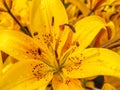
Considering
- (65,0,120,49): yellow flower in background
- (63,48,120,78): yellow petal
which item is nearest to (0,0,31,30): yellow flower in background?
(65,0,120,49): yellow flower in background

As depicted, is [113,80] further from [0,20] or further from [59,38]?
[0,20]

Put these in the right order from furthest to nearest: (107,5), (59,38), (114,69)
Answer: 1. (107,5)
2. (59,38)
3. (114,69)

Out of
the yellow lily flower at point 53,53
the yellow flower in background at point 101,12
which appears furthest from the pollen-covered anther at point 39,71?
the yellow flower in background at point 101,12

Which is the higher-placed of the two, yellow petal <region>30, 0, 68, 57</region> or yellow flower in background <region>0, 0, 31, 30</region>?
yellow flower in background <region>0, 0, 31, 30</region>

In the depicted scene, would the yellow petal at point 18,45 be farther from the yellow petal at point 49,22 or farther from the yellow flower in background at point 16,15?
the yellow flower in background at point 16,15

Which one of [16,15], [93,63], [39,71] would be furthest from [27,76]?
[16,15]

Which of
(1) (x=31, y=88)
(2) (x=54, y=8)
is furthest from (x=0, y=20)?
(1) (x=31, y=88)

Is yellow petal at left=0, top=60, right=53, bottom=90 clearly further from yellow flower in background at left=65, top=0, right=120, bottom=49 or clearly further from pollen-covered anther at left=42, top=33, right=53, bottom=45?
yellow flower in background at left=65, top=0, right=120, bottom=49
